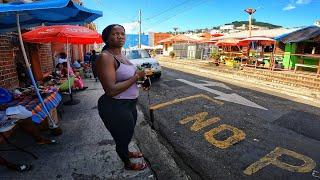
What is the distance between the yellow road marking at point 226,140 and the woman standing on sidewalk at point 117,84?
86.6 inches

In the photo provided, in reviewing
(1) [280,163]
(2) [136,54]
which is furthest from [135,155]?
(2) [136,54]

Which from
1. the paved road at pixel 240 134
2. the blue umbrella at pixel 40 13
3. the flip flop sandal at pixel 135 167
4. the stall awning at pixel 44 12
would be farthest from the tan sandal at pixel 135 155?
the stall awning at pixel 44 12

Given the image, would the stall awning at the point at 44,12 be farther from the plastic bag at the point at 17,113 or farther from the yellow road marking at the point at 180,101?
the yellow road marking at the point at 180,101

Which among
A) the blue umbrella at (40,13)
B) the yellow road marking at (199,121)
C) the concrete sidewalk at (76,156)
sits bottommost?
the concrete sidewalk at (76,156)

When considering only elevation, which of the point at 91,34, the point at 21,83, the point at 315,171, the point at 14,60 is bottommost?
the point at 315,171

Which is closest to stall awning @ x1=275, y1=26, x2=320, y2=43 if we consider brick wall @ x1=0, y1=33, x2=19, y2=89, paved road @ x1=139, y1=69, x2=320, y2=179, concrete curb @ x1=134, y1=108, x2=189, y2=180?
paved road @ x1=139, y1=69, x2=320, y2=179

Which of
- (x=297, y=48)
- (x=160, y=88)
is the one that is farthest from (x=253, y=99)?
(x=297, y=48)

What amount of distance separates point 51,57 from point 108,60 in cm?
872

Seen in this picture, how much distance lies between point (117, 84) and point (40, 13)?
2629mm

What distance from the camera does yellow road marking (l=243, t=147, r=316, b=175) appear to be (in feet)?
12.5

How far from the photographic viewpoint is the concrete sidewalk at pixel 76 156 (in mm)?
3439

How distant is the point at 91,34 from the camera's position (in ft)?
22.2

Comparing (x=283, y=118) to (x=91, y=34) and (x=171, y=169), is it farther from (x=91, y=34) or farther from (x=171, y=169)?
(x=91, y=34)

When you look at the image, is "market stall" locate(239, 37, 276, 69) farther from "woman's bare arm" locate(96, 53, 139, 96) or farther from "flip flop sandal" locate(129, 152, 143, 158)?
"woman's bare arm" locate(96, 53, 139, 96)
